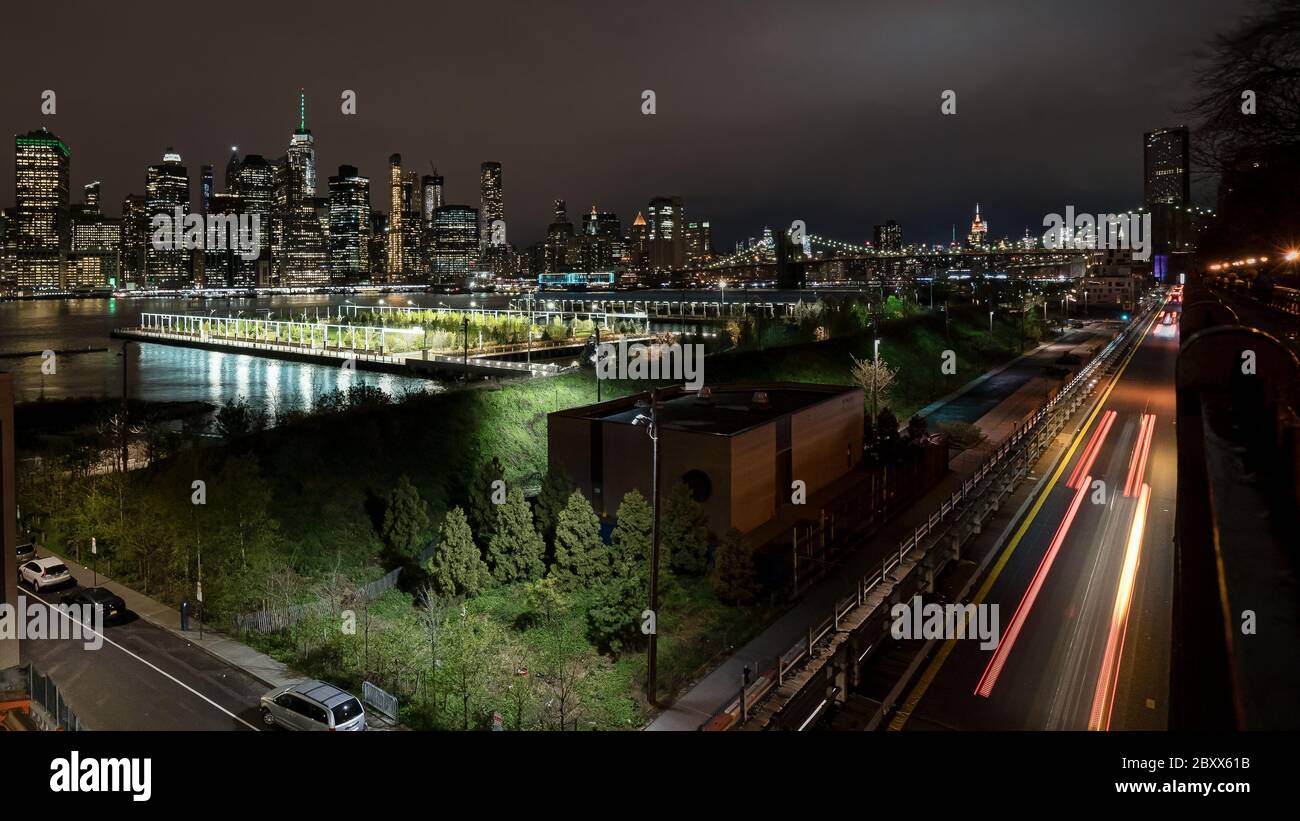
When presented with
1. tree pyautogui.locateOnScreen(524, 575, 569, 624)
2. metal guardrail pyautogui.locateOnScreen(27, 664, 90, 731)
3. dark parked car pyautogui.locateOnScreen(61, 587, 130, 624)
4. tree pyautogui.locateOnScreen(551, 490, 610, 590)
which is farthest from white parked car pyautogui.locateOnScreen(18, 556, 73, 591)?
tree pyautogui.locateOnScreen(551, 490, 610, 590)

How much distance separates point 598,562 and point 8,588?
701 cm

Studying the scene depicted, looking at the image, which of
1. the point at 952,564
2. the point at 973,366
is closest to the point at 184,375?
the point at 973,366

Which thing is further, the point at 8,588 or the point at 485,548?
the point at 485,548

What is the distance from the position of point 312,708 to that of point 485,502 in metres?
5.80

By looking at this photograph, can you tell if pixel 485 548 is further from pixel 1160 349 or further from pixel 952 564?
pixel 1160 349

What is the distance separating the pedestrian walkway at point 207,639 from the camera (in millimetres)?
9966

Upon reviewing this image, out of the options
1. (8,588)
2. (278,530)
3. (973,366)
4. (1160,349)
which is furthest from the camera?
(1160,349)

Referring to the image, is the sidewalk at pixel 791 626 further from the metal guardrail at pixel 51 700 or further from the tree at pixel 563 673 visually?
the metal guardrail at pixel 51 700

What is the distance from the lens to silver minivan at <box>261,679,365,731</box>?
809 centimetres

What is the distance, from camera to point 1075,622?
10.4m

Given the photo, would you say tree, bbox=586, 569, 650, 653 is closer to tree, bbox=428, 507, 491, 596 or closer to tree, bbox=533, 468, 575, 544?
tree, bbox=428, 507, 491, 596

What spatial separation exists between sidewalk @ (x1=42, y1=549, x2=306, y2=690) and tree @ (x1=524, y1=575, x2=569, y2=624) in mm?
3205

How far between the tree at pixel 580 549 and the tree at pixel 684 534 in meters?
1.12
